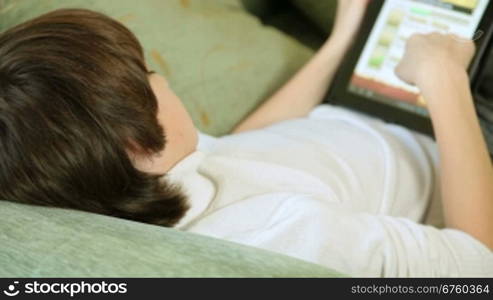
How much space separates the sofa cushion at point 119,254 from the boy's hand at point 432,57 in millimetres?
444

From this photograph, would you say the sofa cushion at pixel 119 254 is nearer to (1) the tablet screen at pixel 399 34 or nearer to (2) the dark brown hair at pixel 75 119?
(2) the dark brown hair at pixel 75 119

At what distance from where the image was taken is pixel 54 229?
0.48m

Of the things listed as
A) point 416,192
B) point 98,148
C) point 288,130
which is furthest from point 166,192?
point 416,192

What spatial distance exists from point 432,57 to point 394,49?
8cm

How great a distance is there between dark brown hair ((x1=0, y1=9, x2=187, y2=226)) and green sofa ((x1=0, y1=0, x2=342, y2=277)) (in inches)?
1.8

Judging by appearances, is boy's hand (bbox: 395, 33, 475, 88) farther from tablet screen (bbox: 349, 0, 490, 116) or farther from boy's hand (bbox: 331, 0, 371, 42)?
boy's hand (bbox: 331, 0, 371, 42)

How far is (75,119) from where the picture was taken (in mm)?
555

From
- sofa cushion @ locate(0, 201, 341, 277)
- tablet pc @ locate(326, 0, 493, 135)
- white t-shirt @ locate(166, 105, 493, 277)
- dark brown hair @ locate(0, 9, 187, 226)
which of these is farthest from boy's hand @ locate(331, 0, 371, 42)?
sofa cushion @ locate(0, 201, 341, 277)

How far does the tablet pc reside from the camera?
80cm

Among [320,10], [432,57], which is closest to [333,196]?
[432,57]

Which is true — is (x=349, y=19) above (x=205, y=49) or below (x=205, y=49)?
above

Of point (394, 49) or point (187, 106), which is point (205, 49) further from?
point (394, 49)

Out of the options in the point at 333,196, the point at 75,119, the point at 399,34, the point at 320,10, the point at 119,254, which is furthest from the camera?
the point at 320,10

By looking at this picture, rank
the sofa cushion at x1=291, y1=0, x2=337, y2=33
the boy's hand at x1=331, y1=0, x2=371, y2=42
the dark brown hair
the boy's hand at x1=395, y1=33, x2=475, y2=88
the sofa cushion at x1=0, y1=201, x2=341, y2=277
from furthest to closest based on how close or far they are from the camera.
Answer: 1. the sofa cushion at x1=291, y1=0, x2=337, y2=33
2. the boy's hand at x1=331, y1=0, x2=371, y2=42
3. the boy's hand at x1=395, y1=33, x2=475, y2=88
4. the dark brown hair
5. the sofa cushion at x1=0, y1=201, x2=341, y2=277
